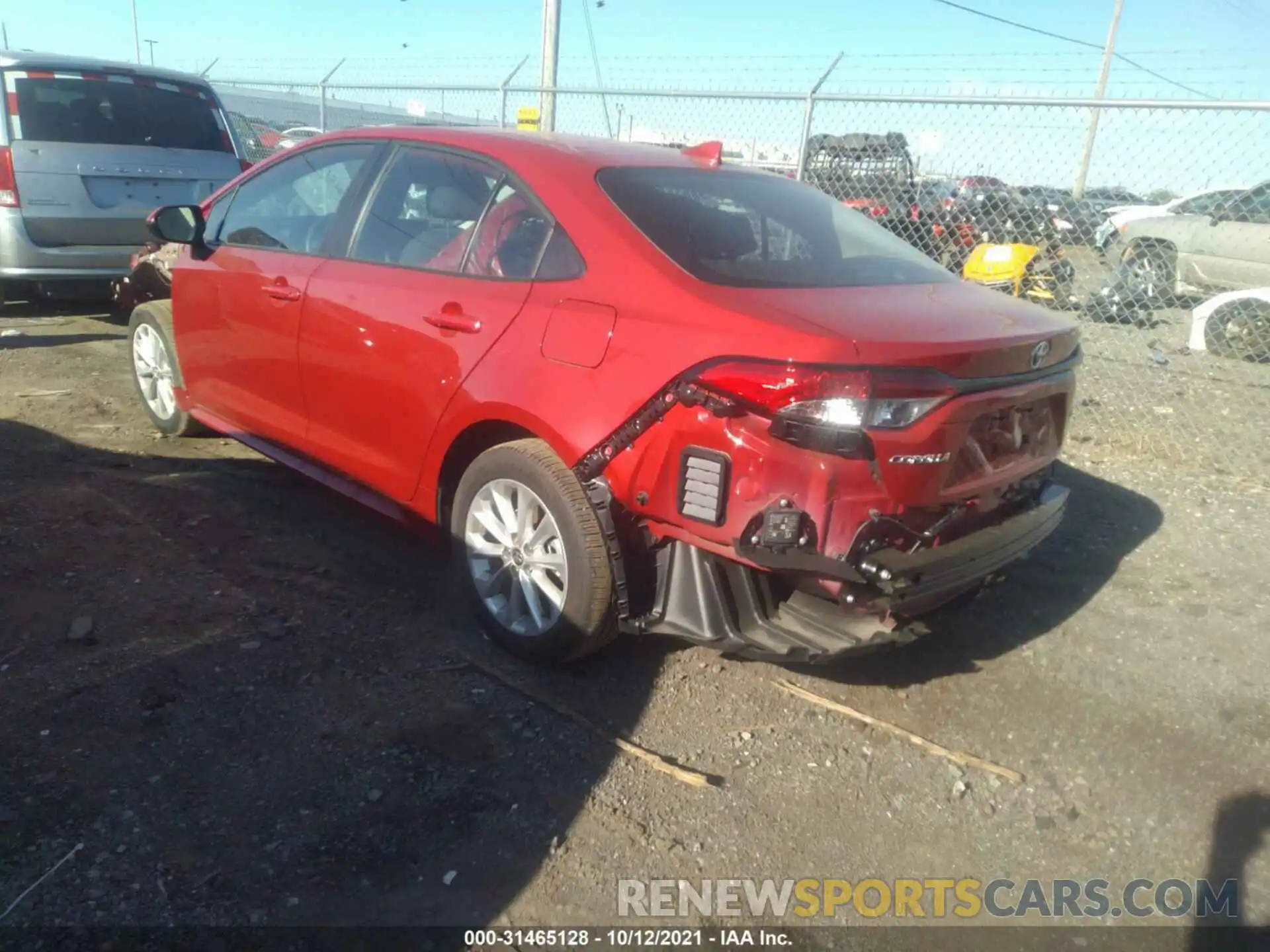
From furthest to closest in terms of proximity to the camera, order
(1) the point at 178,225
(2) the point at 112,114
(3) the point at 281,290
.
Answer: (2) the point at 112,114, (1) the point at 178,225, (3) the point at 281,290

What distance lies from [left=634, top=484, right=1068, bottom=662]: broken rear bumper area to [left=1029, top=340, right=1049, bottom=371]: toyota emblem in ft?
1.81

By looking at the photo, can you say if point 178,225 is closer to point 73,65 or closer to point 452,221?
point 452,221

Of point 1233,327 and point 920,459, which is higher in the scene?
point 920,459

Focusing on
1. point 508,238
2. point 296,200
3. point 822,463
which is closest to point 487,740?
point 822,463

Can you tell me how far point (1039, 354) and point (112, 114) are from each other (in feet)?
23.6

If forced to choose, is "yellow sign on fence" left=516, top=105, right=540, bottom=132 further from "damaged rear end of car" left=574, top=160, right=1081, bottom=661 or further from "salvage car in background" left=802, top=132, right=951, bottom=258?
"damaged rear end of car" left=574, top=160, right=1081, bottom=661

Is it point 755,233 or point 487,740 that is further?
point 755,233

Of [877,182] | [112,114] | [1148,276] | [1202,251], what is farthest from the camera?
[1202,251]

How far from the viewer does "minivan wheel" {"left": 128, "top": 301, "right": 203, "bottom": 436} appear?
513 centimetres

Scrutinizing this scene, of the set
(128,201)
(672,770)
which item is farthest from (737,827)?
(128,201)

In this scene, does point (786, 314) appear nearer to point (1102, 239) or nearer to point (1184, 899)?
point (1184, 899)

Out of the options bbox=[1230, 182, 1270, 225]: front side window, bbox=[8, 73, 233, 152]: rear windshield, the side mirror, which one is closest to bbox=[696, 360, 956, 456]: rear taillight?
the side mirror

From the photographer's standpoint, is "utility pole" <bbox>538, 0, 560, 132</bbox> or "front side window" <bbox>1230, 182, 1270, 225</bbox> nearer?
"front side window" <bbox>1230, 182, 1270, 225</bbox>

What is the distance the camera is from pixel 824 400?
2531mm
